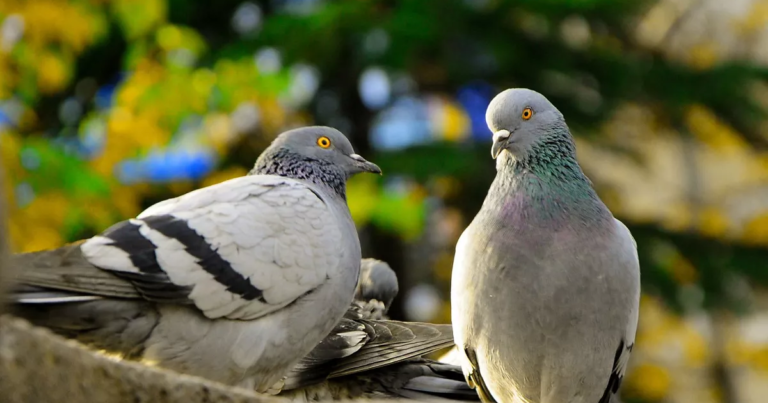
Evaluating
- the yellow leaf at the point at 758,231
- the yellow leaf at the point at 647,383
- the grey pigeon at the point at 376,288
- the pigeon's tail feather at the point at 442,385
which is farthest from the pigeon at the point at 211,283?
the yellow leaf at the point at 758,231

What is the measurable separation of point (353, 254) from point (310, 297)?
0.31m

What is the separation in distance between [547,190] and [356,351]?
1089 millimetres

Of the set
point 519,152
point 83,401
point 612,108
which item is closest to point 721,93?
point 612,108

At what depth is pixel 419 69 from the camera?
9.50 metres

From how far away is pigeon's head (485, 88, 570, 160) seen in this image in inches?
131

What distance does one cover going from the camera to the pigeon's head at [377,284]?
4508mm

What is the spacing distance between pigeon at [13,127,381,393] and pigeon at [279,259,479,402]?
549 millimetres

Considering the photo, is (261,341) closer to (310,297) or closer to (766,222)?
(310,297)

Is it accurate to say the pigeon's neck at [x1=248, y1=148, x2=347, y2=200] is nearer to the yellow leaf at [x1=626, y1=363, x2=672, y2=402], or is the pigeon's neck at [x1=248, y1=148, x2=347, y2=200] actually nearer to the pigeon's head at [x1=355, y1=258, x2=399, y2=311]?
the pigeon's head at [x1=355, y1=258, x2=399, y2=311]

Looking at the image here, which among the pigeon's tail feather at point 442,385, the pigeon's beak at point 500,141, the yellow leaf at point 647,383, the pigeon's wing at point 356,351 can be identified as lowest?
the yellow leaf at point 647,383

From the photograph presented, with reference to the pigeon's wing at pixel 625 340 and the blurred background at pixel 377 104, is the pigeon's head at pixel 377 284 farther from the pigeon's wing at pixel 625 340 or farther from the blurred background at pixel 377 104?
the blurred background at pixel 377 104

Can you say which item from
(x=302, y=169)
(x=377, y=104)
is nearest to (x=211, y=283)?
(x=302, y=169)

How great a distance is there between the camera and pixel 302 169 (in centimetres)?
367

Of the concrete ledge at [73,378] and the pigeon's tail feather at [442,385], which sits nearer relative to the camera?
the concrete ledge at [73,378]
